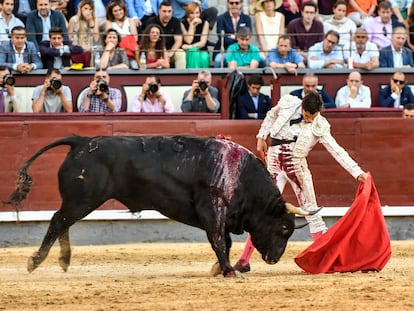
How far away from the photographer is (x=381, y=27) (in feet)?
50.0

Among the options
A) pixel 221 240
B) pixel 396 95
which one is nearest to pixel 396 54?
pixel 396 95

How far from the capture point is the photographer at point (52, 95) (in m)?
13.3

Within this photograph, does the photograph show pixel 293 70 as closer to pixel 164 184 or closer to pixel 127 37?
pixel 127 37

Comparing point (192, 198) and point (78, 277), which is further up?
point (192, 198)

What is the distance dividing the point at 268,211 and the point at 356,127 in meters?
4.12

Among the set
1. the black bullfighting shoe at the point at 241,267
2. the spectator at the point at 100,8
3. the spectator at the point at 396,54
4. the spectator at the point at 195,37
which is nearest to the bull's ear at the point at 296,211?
the black bullfighting shoe at the point at 241,267

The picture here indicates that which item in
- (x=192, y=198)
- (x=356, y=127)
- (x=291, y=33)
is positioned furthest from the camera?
(x=291, y=33)

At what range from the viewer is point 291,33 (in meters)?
14.8

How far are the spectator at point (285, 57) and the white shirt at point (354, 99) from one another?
0.52 meters

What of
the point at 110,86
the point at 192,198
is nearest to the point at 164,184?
the point at 192,198

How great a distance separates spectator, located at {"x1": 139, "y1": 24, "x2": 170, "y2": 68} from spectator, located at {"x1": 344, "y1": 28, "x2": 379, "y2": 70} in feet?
6.70

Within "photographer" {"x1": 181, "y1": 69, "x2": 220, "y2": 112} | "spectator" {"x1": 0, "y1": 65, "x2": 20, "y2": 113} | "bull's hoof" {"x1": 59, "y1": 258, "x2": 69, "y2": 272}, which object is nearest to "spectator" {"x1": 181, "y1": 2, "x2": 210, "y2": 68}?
"photographer" {"x1": 181, "y1": 69, "x2": 220, "y2": 112}

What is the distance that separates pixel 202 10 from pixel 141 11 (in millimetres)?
711

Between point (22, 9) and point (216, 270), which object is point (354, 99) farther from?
point (216, 270)
